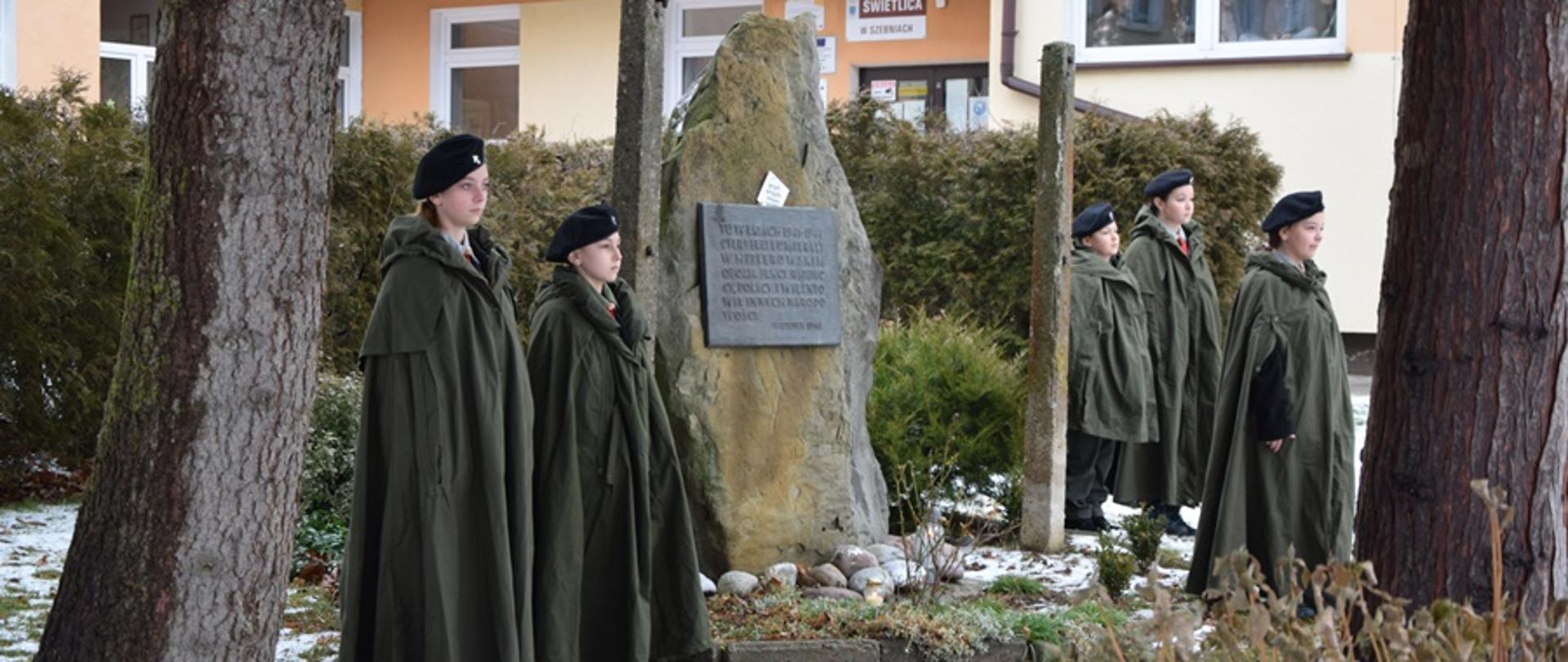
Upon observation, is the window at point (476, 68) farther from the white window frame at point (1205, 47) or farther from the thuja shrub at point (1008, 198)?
the thuja shrub at point (1008, 198)

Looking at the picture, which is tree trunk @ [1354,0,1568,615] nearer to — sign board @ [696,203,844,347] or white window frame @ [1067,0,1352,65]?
sign board @ [696,203,844,347]

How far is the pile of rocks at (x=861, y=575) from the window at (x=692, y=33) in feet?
45.5

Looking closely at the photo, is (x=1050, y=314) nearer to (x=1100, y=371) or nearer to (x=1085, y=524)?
(x=1100, y=371)

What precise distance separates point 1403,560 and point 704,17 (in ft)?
58.6

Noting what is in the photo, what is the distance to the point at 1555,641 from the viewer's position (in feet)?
9.81

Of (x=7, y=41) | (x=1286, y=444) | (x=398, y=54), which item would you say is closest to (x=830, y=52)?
(x=398, y=54)

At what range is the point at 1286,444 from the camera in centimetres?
770

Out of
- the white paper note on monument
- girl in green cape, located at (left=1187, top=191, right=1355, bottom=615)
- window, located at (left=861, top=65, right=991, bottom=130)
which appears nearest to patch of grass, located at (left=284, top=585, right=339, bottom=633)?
the white paper note on monument

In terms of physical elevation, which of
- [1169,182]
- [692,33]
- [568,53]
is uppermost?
[692,33]

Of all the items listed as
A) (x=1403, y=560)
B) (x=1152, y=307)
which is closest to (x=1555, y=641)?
(x=1403, y=560)

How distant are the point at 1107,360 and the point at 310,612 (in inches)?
184

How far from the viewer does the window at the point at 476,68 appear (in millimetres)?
22484

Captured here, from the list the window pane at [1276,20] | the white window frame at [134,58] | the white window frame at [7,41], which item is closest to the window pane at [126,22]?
the white window frame at [134,58]

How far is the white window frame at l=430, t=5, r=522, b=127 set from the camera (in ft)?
73.6
